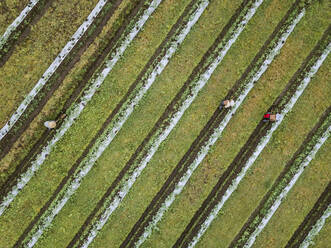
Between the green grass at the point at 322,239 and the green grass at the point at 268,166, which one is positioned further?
the green grass at the point at 322,239

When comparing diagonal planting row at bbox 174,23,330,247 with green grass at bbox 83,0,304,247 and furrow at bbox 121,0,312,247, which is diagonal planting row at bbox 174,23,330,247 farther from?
furrow at bbox 121,0,312,247

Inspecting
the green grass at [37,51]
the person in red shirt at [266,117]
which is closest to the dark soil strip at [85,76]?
the green grass at [37,51]

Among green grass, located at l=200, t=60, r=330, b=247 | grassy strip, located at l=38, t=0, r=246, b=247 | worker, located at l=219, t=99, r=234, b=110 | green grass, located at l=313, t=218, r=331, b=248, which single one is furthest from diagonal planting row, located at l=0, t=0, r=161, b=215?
green grass, located at l=313, t=218, r=331, b=248

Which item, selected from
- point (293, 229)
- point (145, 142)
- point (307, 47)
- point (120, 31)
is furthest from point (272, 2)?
point (293, 229)

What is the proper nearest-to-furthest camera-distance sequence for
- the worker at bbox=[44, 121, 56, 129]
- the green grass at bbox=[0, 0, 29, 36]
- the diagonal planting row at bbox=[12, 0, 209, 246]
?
the green grass at bbox=[0, 0, 29, 36] < the worker at bbox=[44, 121, 56, 129] < the diagonal planting row at bbox=[12, 0, 209, 246]

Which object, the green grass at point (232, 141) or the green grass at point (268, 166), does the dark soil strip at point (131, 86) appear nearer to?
the green grass at point (232, 141)
